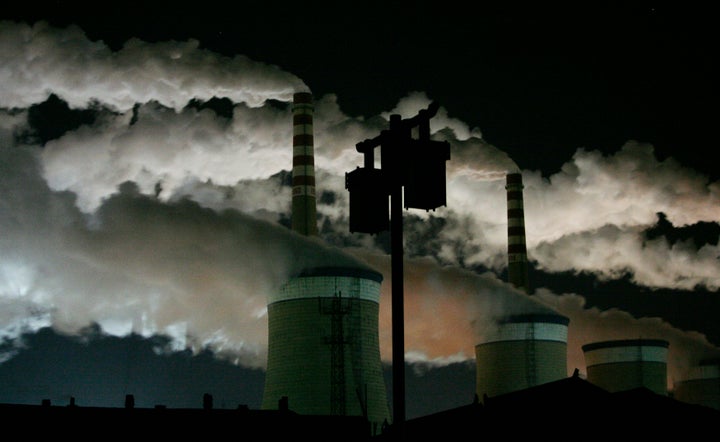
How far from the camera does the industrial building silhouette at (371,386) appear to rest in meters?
19.3

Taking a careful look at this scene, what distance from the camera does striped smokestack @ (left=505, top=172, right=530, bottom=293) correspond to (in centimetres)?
5706

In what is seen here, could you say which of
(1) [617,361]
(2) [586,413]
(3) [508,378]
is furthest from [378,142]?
(1) [617,361]

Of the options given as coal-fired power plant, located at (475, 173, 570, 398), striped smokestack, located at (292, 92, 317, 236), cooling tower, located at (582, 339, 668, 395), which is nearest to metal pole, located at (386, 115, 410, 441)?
striped smokestack, located at (292, 92, 317, 236)

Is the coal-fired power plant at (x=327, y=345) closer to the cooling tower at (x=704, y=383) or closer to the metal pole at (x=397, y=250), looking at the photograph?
the cooling tower at (x=704, y=383)

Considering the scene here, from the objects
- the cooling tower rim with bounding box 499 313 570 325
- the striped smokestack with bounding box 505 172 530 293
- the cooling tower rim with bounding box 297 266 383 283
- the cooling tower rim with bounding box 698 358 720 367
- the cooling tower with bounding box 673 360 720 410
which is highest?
the striped smokestack with bounding box 505 172 530 293

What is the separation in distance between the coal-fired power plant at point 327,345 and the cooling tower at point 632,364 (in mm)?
20645

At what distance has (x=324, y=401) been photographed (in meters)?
41.1

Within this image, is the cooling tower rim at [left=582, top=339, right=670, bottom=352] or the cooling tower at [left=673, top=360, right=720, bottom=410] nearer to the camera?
the cooling tower rim at [left=582, top=339, right=670, bottom=352]

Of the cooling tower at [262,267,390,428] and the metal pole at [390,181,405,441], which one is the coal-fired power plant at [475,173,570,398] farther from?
the metal pole at [390,181,405,441]

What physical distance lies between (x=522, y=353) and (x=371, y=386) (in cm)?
1339

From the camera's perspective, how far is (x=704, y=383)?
68438mm

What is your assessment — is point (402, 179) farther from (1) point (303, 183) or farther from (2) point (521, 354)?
(2) point (521, 354)

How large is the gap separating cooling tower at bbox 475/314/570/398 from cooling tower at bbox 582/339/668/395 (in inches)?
228

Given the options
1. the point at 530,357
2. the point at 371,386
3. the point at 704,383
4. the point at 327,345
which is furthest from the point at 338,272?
the point at 704,383
